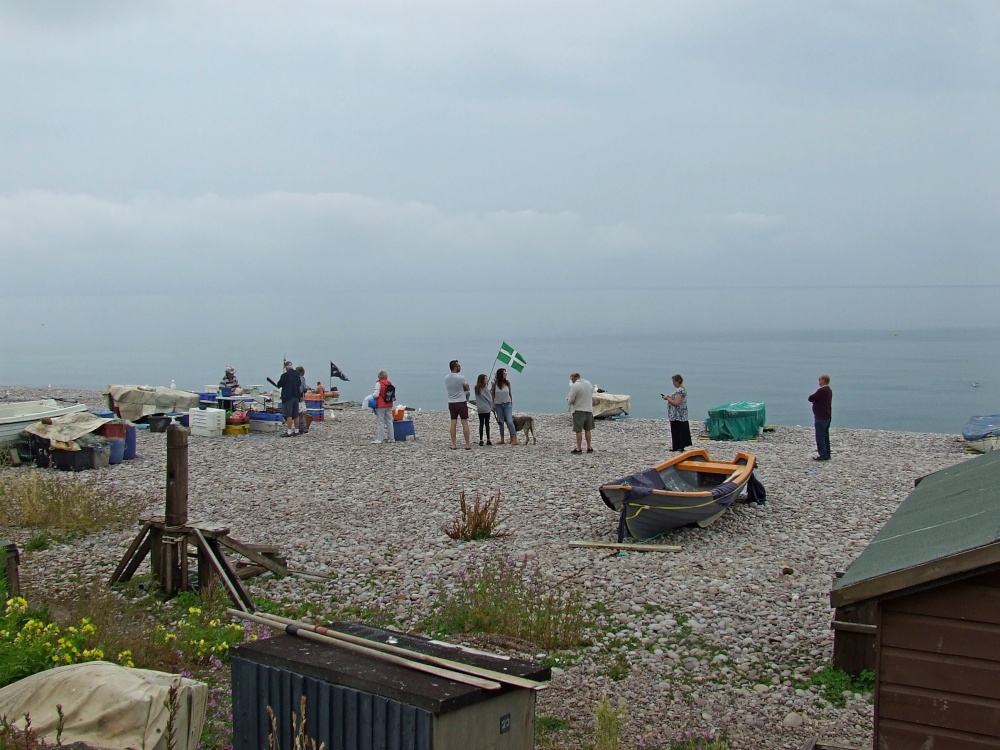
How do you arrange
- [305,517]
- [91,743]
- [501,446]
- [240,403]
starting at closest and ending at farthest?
[91,743]
[305,517]
[501,446]
[240,403]

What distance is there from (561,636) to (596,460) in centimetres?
1190

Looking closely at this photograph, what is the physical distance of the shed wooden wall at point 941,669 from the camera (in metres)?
5.29

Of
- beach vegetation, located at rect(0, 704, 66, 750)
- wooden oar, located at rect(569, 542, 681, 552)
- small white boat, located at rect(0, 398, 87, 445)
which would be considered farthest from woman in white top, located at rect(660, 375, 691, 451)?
beach vegetation, located at rect(0, 704, 66, 750)

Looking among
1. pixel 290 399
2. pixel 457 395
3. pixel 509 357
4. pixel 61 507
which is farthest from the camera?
pixel 509 357

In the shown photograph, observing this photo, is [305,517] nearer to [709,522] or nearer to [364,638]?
[709,522]

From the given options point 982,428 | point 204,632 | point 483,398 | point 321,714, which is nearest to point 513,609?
point 204,632

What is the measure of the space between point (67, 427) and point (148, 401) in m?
7.64

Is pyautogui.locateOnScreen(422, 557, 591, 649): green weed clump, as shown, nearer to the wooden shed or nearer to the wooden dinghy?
the wooden dinghy

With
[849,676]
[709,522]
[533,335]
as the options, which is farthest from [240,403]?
[533,335]

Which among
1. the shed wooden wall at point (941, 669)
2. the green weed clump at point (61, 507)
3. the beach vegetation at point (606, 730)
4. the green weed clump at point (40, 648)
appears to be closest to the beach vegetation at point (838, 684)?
the beach vegetation at point (606, 730)

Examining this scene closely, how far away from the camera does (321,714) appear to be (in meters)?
5.25

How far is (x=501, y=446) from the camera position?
77.0ft

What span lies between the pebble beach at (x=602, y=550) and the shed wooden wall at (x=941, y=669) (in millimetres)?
1650

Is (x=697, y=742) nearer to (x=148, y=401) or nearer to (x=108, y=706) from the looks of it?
(x=108, y=706)
